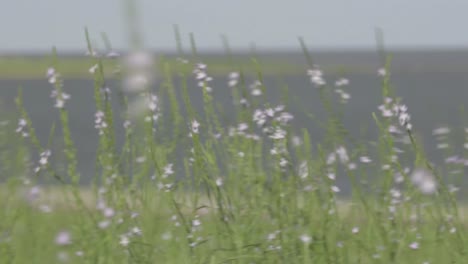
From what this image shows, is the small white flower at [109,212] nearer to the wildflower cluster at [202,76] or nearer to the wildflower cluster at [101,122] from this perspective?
the wildflower cluster at [101,122]

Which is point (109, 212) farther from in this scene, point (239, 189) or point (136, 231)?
point (239, 189)

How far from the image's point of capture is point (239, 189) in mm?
3850

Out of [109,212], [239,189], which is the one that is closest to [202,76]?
[239,189]

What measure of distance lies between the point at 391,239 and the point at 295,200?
1.53ft

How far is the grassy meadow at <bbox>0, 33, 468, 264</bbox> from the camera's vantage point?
357 cm

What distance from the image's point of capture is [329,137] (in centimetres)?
429

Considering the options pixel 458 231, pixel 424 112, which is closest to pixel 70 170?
pixel 458 231

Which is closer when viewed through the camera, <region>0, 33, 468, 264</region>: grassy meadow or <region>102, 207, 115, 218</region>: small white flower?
<region>0, 33, 468, 264</region>: grassy meadow

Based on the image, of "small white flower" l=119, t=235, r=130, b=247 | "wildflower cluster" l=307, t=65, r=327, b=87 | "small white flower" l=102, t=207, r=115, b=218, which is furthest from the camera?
"wildflower cluster" l=307, t=65, r=327, b=87

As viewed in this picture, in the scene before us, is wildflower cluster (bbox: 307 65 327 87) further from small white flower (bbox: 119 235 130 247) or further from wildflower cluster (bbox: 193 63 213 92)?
small white flower (bbox: 119 235 130 247)

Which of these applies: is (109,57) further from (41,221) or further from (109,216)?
(41,221)

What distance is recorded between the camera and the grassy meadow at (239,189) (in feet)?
11.7

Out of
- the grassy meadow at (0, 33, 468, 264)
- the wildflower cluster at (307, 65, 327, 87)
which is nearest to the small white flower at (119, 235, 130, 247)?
the grassy meadow at (0, 33, 468, 264)

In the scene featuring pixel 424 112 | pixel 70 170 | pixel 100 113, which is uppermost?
pixel 424 112
